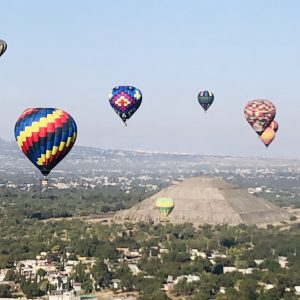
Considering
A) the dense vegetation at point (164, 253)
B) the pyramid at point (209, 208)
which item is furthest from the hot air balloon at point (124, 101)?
the pyramid at point (209, 208)

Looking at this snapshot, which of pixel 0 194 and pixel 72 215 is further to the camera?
pixel 0 194

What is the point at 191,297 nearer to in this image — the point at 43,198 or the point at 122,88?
the point at 122,88

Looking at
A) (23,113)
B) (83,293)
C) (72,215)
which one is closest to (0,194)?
(72,215)

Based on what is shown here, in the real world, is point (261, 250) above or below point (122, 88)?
below

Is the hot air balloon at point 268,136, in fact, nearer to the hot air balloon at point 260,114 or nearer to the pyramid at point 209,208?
the hot air balloon at point 260,114

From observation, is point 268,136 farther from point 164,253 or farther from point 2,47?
point 2,47

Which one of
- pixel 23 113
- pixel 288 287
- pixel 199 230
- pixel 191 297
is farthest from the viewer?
pixel 199 230

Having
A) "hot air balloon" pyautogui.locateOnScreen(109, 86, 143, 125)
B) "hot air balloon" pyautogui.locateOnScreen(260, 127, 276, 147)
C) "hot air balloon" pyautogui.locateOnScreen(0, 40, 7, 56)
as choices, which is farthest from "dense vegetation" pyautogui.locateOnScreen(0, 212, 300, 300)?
"hot air balloon" pyautogui.locateOnScreen(0, 40, 7, 56)
